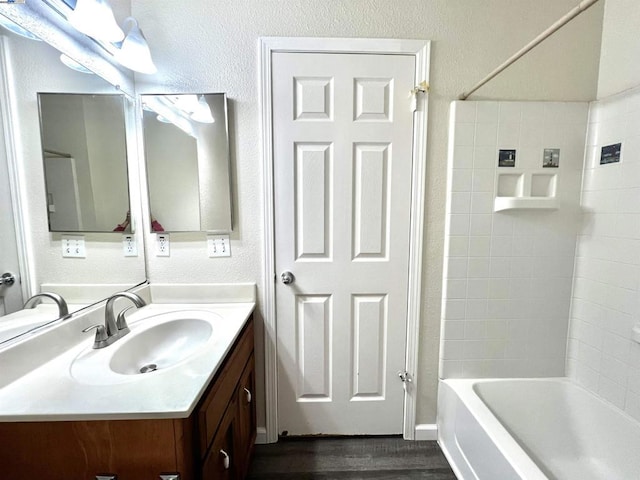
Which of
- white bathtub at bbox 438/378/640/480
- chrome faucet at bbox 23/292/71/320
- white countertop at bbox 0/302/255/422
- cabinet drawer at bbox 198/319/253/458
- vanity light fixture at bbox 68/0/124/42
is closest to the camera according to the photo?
white countertop at bbox 0/302/255/422

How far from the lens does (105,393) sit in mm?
745

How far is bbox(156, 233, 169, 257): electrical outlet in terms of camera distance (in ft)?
4.78

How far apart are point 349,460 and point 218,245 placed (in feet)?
4.38

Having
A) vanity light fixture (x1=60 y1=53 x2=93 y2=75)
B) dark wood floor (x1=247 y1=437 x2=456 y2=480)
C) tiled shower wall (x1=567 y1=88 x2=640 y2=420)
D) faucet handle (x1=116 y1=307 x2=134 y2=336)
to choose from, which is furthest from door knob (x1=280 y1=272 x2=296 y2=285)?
tiled shower wall (x1=567 y1=88 x2=640 y2=420)

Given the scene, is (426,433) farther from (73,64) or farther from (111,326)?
(73,64)

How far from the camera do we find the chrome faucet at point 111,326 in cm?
100

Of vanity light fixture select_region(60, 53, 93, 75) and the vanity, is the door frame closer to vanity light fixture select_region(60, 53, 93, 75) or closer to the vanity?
the vanity

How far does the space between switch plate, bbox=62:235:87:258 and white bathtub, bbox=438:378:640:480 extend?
1.84 meters

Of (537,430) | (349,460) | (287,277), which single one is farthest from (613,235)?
(349,460)

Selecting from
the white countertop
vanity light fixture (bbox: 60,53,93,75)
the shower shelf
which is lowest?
the white countertop

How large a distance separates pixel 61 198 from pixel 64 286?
339 millimetres

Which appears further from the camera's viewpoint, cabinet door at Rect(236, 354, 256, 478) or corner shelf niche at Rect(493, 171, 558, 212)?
corner shelf niche at Rect(493, 171, 558, 212)

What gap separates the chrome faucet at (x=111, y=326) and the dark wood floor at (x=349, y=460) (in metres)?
0.97

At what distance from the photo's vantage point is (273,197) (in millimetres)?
1423
